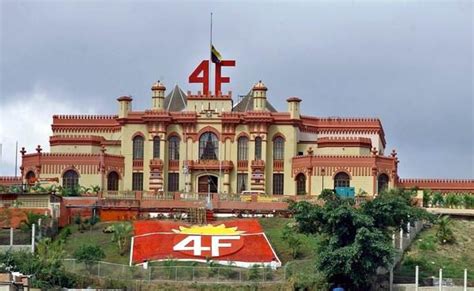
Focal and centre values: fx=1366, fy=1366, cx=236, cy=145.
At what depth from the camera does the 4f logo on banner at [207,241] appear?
94.1 m

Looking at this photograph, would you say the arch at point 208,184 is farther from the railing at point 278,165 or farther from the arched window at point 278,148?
the arched window at point 278,148

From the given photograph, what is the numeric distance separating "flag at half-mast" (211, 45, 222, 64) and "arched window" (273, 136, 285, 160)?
8.50m

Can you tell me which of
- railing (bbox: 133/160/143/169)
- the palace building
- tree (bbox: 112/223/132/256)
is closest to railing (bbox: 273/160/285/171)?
the palace building

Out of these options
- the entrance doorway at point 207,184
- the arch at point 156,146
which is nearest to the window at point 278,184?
the entrance doorway at point 207,184

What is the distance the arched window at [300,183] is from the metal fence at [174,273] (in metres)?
29.2

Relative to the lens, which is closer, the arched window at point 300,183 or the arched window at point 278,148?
the arched window at point 300,183

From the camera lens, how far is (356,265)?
83.2 meters

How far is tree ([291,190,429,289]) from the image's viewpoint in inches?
3263

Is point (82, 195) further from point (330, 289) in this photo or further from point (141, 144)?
point (330, 289)

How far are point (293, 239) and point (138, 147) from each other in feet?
94.5

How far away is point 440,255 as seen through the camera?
96.5 m

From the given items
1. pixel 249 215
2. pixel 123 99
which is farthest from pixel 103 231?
pixel 123 99

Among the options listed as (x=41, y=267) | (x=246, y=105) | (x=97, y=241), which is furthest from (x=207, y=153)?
(x=41, y=267)

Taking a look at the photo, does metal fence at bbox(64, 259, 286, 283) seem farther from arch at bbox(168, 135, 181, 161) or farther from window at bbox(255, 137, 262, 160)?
arch at bbox(168, 135, 181, 161)
